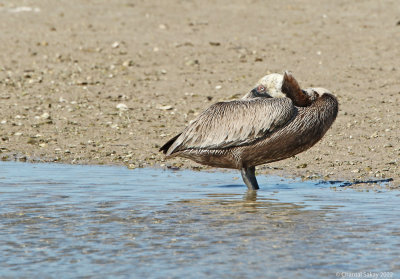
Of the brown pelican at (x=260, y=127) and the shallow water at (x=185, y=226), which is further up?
the brown pelican at (x=260, y=127)

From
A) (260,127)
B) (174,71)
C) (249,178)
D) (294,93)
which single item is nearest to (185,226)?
(260,127)

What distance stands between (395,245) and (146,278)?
6.50ft

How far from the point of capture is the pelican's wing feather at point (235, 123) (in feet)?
27.1

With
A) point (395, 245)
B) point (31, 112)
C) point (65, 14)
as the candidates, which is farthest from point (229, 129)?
point (65, 14)

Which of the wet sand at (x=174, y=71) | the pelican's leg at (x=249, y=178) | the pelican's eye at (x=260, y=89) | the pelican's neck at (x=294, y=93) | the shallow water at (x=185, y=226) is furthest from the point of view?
the wet sand at (x=174, y=71)

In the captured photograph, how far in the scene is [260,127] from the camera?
27.3ft

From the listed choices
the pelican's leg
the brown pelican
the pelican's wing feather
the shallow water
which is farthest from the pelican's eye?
the shallow water

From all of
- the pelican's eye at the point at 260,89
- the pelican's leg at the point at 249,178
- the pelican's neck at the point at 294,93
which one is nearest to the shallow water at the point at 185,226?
the pelican's leg at the point at 249,178

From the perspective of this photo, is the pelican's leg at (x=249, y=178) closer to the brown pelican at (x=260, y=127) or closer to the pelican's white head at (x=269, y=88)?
the brown pelican at (x=260, y=127)

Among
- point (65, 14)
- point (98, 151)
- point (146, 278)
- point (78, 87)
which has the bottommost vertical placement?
point (146, 278)

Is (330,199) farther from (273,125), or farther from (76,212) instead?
(76,212)

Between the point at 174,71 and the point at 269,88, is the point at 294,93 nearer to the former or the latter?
the point at 269,88

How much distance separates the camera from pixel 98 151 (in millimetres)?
10828

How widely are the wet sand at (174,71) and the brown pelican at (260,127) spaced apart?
3.92 feet
